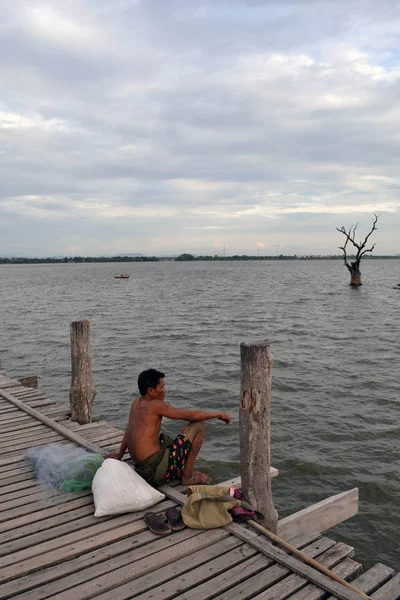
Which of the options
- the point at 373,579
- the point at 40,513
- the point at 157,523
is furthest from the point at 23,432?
the point at 373,579

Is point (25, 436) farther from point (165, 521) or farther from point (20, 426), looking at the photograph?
point (165, 521)

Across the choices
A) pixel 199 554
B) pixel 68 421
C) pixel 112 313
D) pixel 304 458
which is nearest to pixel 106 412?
pixel 68 421

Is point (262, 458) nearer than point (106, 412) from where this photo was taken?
Yes

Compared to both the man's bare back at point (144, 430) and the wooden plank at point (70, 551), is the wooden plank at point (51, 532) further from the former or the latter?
the man's bare back at point (144, 430)

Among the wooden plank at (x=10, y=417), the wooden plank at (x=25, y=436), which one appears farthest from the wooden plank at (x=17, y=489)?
the wooden plank at (x=10, y=417)

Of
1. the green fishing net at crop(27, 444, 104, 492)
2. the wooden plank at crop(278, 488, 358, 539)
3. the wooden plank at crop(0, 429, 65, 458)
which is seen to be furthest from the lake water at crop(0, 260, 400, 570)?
the green fishing net at crop(27, 444, 104, 492)

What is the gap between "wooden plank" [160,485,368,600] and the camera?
4.21 metres

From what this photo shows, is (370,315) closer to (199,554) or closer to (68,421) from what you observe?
(68,421)

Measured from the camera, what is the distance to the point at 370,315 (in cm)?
3375

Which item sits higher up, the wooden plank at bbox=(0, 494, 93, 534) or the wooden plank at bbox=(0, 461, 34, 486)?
the wooden plank at bbox=(0, 494, 93, 534)

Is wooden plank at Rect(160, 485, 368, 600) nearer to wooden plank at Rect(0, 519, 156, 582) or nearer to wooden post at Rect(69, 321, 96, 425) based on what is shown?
wooden plank at Rect(0, 519, 156, 582)

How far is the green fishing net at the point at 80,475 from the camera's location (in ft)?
19.4

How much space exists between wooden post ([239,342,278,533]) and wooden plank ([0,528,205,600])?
906 mm

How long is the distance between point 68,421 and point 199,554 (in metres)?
5.08
